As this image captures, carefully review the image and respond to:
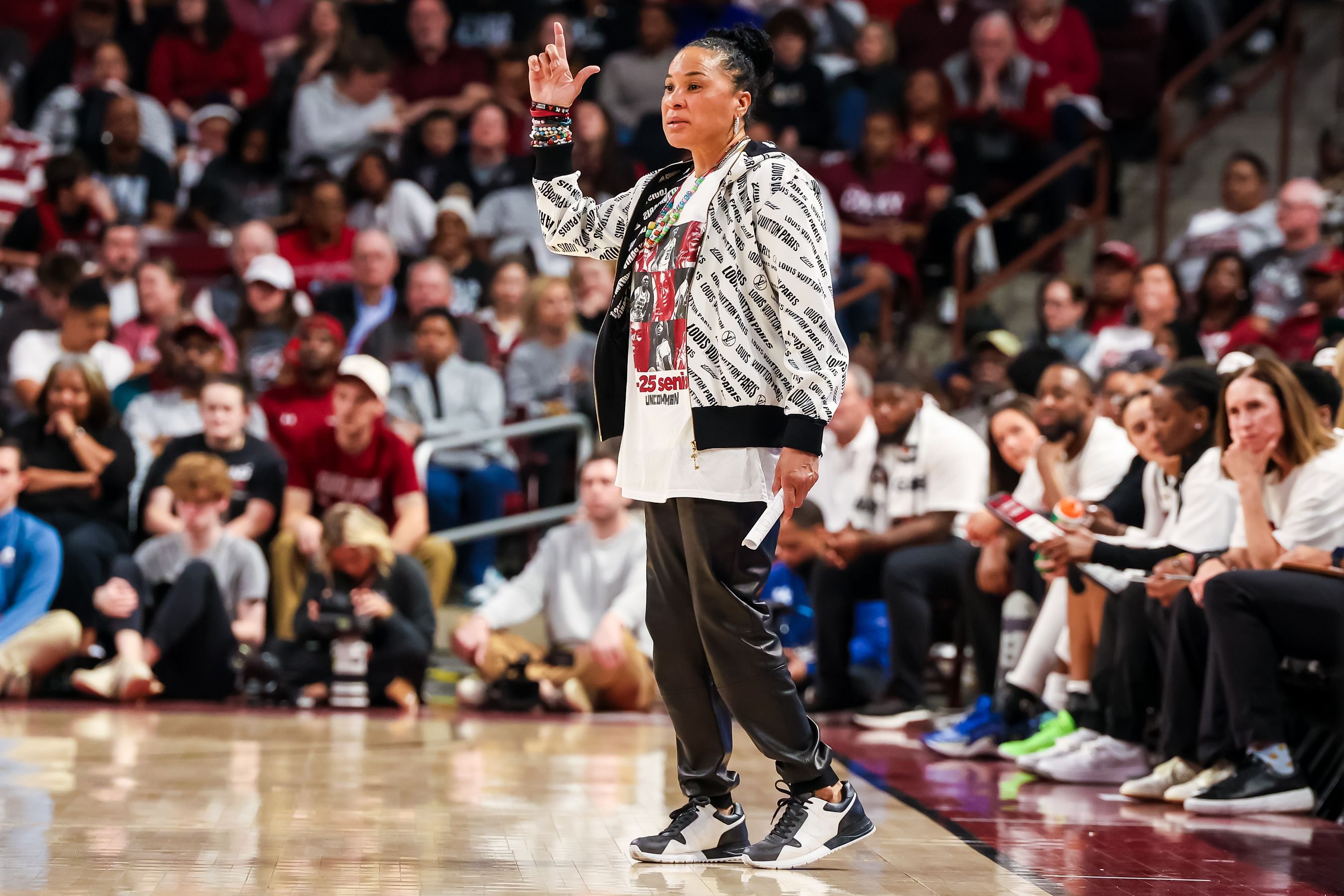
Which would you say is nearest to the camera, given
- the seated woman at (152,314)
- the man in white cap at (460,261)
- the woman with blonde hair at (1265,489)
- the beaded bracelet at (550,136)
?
the beaded bracelet at (550,136)

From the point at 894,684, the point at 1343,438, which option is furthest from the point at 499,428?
the point at 1343,438

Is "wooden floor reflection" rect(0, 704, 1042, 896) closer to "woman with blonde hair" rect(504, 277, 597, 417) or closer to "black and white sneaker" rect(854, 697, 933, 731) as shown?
"black and white sneaker" rect(854, 697, 933, 731)

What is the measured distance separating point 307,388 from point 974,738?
3.96 metres

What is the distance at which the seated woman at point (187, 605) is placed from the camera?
22.3 feet

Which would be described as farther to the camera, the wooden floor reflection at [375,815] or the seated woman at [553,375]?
the seated woman at [553,375]

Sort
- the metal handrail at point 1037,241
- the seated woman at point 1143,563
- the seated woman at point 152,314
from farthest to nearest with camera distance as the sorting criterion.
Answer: the metal handrail at point 1037,241 < the seated woman at point 152,314 < the seated woman at point 1143,563

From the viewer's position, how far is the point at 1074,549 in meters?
5.02

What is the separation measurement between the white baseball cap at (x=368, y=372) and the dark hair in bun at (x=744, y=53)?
411cm

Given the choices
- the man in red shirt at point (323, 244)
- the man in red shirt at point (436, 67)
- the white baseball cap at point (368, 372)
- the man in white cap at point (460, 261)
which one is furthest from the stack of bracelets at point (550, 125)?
the man in red shirt at point (436, 67)

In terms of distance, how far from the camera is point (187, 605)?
22.5 feet

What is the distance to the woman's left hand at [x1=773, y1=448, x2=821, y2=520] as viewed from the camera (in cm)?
342

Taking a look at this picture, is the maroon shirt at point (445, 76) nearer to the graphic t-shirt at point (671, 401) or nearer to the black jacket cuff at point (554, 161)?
the black jacket cuff at point (554, 161)

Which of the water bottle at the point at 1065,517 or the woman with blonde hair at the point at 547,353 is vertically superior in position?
the woman with blonde hair at the point at 547,353

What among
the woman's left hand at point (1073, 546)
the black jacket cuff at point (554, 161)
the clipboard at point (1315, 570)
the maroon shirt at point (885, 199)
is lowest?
the clipboard at point (1315, 570)
